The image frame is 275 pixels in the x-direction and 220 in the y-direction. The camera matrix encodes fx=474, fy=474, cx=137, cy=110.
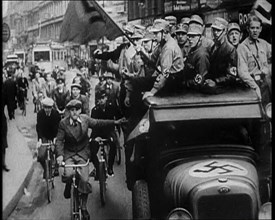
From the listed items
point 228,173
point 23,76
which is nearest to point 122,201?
point 228,173

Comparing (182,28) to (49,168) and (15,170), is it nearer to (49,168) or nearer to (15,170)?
(49,168)

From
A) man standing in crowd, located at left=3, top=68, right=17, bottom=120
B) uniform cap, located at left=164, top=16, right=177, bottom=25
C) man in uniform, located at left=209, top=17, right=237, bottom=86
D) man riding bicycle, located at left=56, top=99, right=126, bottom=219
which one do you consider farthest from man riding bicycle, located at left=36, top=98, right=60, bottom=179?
man in uniform, located at left=209, top=17, right=237, bottom=86

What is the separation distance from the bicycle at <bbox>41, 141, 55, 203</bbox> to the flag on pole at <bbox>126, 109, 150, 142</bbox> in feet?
2.52

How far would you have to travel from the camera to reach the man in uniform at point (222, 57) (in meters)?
4.23

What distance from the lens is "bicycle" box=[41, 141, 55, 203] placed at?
4262 millimetres

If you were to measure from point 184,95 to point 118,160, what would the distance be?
943mm

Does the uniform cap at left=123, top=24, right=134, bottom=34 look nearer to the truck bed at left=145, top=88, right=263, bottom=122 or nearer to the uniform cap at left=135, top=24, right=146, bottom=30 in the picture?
the uniform cap at left=135, top=24, right=146, bottom=30

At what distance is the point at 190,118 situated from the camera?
371 centimetres

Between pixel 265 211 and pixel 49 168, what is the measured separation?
192 centimetres

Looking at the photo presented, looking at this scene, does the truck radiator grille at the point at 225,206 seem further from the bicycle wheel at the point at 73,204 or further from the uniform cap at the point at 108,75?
the uniform cap at the point at 108,75

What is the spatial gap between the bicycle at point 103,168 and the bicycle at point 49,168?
1.42ft

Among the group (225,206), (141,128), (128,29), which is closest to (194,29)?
(128,29)

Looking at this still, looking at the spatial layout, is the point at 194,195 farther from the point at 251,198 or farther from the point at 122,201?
the point at 122,201

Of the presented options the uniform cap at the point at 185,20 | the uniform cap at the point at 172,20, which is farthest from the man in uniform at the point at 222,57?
the uniform cap at the point at 172,20
